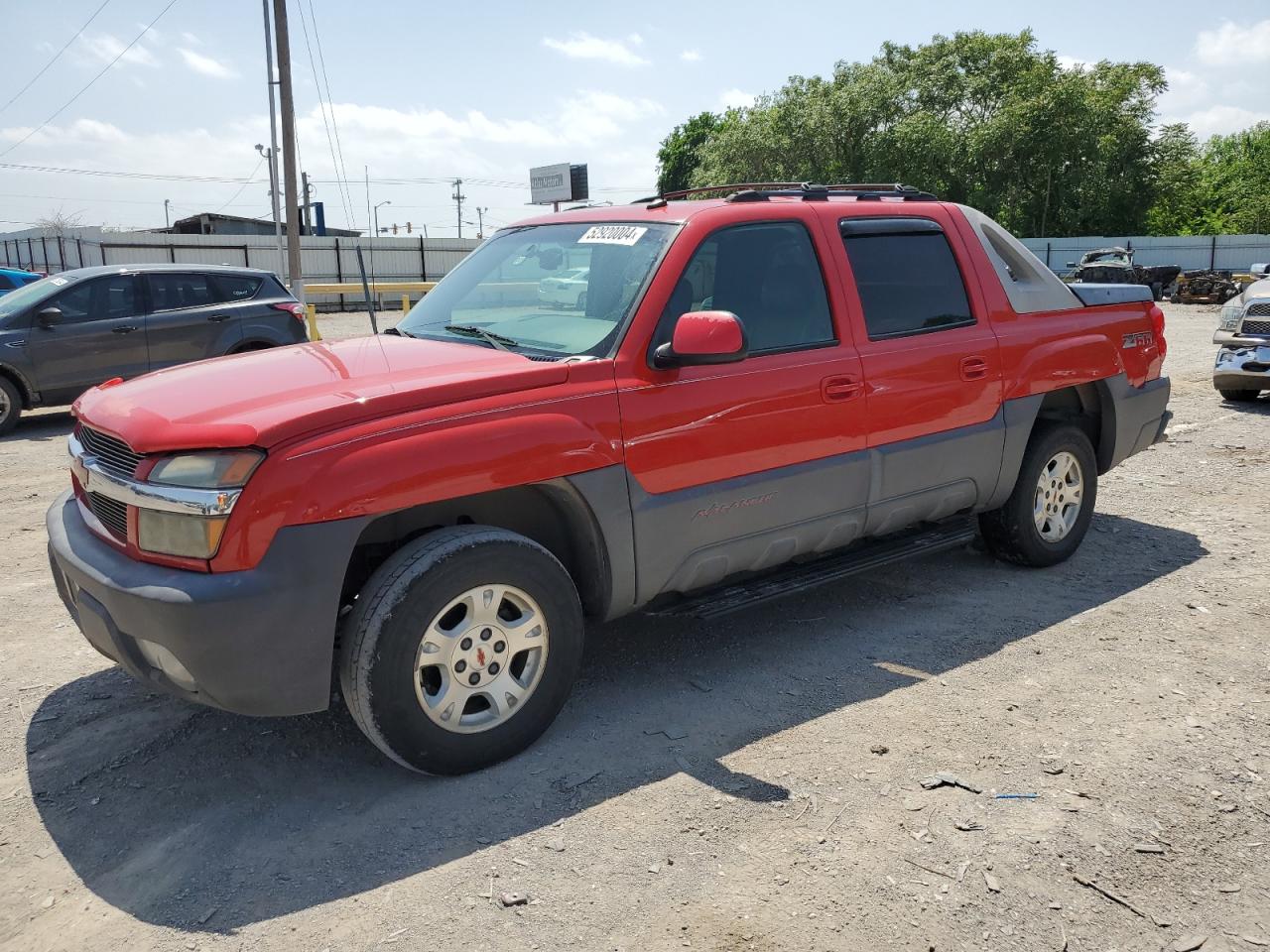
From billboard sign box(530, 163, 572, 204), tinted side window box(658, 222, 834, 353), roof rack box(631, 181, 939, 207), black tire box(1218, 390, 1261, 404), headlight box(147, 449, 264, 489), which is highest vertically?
billboard sign box(530, 163, 572, 204)

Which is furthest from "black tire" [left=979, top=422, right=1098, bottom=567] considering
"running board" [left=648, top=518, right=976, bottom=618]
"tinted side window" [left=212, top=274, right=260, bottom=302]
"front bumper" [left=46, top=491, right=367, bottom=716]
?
"tinted side window" [left=212, top=274, right=260, bottom=302]

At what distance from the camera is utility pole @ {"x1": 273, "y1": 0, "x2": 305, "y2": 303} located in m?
21.0

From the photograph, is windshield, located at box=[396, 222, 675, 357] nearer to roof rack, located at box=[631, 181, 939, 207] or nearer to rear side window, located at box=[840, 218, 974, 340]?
roof rack, located at box=[631, 181, 939, 207]

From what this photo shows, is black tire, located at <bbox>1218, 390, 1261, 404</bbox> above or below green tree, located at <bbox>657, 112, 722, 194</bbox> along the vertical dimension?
below

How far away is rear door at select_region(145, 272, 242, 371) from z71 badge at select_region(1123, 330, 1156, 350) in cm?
897

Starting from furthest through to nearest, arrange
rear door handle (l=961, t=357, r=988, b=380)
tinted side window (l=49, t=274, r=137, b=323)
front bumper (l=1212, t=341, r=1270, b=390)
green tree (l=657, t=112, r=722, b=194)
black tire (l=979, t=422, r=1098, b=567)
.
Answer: green tree (l=657, t=112, r=722, b=194) < tinted side window (l=49, t=274, r=137, b=323) < front bumper (l=1212, t=341, r=1270, b=390) < black tire (l=979, t=422, r=1098, b=567) < rear door handle (l=961, t=357, r=988, b=380)

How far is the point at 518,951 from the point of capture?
2.60m

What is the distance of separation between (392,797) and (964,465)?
3018mm

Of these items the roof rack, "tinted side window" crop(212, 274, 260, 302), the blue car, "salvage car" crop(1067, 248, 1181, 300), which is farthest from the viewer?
"salvage car" crop(1067, 248, 1181, 300)

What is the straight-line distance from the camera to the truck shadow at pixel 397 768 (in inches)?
117

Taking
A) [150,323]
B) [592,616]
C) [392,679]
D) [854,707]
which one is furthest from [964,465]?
[150,323]

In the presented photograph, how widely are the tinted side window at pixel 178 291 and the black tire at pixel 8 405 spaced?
1.58 metres

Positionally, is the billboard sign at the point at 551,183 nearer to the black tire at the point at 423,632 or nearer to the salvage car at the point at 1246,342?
the salvage car at the point at 1246,342

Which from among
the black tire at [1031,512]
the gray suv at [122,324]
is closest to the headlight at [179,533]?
the black tire at [1031,512]
